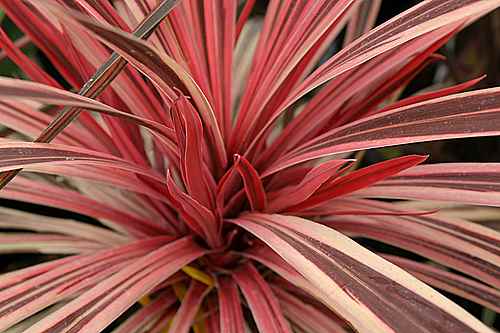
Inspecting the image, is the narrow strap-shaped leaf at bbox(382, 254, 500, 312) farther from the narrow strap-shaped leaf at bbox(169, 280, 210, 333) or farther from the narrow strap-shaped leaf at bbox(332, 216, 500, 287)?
the narrow strap-shaped leaf at bbox(169, 280, 210, 333)

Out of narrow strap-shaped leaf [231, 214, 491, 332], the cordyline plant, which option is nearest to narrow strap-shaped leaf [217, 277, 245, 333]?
the cordyline plant

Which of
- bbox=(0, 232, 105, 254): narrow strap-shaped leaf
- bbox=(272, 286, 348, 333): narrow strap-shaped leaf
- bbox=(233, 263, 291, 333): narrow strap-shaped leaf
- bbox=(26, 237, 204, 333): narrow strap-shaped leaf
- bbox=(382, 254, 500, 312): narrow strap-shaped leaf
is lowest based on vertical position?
bbox=(382, 254, 500, 312): narrow strap-shaped leaf

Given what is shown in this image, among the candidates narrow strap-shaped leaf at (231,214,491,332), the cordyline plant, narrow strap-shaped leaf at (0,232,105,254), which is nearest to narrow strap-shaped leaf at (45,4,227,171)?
the cordyline plant

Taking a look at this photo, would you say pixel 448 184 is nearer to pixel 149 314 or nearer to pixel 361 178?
pixel 361 178

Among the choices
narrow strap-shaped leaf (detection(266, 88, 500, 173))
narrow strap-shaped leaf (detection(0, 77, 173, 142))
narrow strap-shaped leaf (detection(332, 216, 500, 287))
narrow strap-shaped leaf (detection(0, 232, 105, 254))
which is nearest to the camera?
narrow strap-shaped leaf (detection(0, 77, 173, 142))

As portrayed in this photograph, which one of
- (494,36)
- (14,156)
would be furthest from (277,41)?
(494,36)

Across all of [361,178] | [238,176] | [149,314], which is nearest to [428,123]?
[361,178]

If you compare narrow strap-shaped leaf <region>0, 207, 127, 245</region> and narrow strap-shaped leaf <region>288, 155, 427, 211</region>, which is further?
narrow strap-shaped leaf <region>0, 207, 127, 245</region>

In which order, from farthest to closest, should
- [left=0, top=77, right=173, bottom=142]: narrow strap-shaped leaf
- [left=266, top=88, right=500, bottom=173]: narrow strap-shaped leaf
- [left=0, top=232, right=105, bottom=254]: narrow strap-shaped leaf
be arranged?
[left=0, top=232, right=105, bottom=254]: narrow strap-shaped leaf, [left=266, top=88, right=500, bottom=173]: narrow strap-shaped leaf, [left=0, top=77, right=173, bottom=142]: narrow strap-shaped leaf

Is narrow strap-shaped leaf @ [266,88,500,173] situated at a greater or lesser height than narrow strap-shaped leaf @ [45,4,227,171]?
lesser
